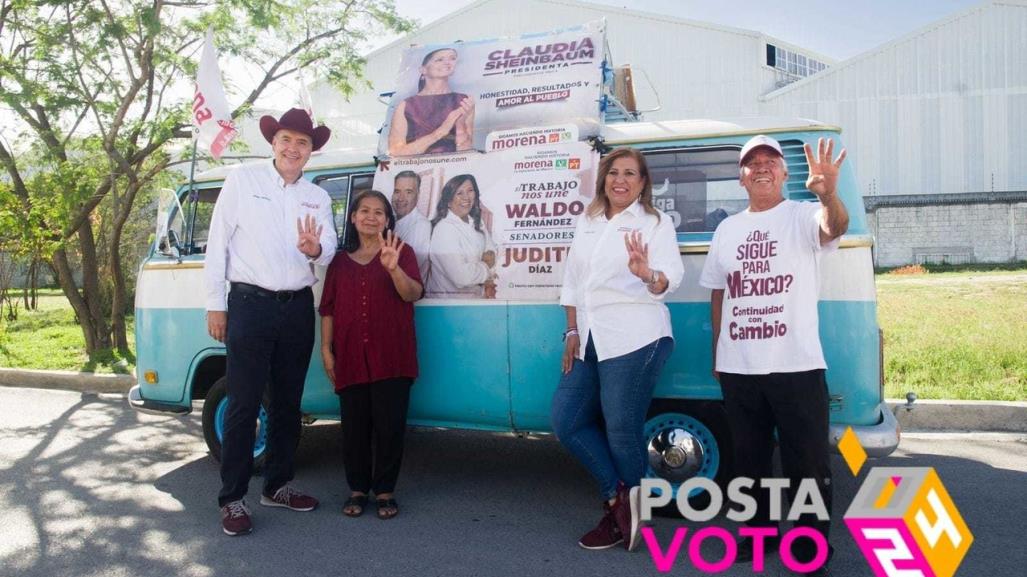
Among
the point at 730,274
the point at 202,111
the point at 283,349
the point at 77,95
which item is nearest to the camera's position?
the point at 730,274

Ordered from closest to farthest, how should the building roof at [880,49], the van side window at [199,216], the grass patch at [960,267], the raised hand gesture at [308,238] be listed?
the raised hand gesture at [308,238] < the van side window at [199,216] < the grass patch at [960,267] < the building roof at [880,49]

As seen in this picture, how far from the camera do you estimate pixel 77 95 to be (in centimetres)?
912

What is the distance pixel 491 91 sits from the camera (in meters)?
4.75

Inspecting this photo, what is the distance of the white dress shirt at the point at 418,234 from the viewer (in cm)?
465

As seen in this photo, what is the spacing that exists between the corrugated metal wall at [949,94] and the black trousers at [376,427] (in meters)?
22.9

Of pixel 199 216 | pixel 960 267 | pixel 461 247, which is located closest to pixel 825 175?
pixel 461 247

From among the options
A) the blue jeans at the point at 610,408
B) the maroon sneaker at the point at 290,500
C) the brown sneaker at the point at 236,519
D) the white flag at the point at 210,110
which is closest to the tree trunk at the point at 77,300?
the white flag at the point at 210,110

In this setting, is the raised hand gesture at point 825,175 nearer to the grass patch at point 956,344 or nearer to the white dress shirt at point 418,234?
the white dress shirt at point 418,234

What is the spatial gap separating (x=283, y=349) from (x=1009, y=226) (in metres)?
26.1

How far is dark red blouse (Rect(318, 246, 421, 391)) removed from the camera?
4.27 meters

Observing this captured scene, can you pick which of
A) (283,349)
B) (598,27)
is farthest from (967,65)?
(283,349)

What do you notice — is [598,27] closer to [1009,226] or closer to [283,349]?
[283,349]

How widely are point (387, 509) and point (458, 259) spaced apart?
57.4 inches

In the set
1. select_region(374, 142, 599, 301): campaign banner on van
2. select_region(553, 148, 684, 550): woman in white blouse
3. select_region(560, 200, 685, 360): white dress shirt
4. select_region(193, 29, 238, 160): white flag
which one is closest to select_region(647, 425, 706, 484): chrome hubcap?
select_region(553, 148, 684, 550): woman in white blouse
